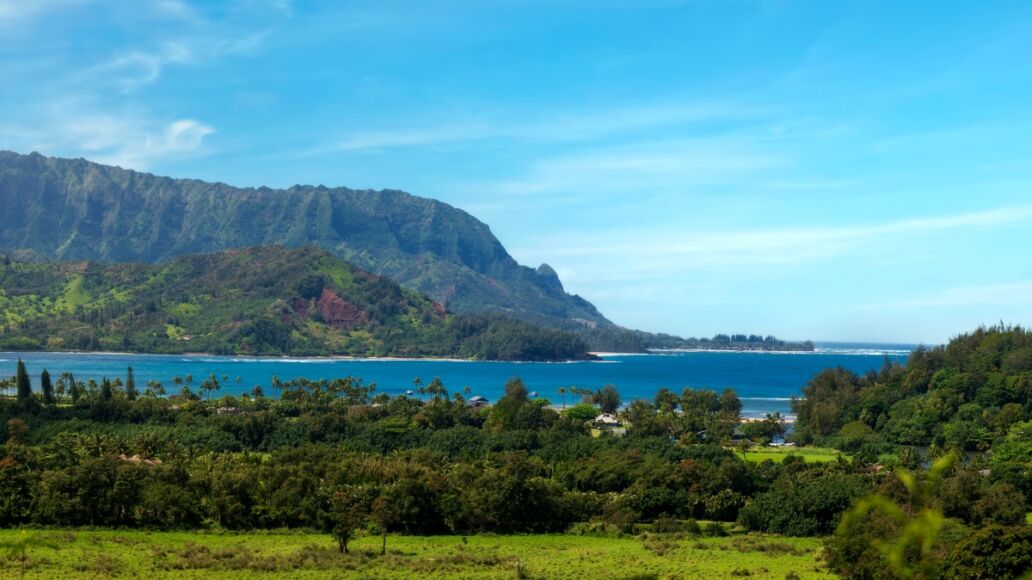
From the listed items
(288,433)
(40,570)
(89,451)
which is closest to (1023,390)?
(288,433)

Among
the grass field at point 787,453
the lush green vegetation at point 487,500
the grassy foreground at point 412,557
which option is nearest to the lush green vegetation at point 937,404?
the grass field at point 787,453

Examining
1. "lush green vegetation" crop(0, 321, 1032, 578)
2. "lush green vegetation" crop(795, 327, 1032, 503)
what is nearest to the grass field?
"lush green vegetation" crop(795, 327, 1032, 503)

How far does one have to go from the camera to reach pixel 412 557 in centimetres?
5572

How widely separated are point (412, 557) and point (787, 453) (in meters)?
65.8

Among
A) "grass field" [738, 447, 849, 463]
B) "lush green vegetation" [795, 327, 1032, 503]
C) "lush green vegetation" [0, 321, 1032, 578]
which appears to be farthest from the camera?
"lush green vegetation" [795, 327, 1032, 503]

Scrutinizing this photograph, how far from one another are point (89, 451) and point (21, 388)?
38142 millimetres

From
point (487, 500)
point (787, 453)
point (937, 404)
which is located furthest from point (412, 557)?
point (937, 404)

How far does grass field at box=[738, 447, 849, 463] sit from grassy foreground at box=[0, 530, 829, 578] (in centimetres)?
4019

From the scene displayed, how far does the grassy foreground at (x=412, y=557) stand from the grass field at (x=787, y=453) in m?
40.2

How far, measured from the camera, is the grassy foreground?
5050 centimetres

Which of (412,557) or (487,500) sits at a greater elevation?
(487,500)

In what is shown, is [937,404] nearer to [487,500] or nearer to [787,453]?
[787,453]

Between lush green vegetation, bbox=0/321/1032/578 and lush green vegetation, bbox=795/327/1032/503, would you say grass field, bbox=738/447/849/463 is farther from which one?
lush green vegetation, bbox=0/321/1032/578

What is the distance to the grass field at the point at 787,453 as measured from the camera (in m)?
103
